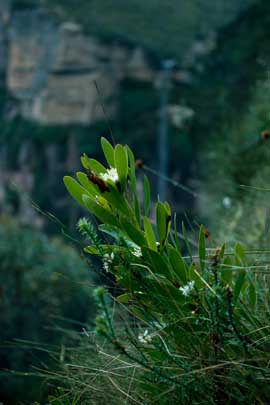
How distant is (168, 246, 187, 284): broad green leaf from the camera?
147 centimetres

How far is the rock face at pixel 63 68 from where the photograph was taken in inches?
970

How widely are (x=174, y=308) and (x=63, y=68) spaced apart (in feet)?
79.7

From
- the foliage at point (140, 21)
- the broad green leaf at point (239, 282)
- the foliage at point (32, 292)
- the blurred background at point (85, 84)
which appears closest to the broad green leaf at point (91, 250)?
the broad green leaf at point (239, 282)

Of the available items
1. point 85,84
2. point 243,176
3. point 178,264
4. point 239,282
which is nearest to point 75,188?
point 178,264

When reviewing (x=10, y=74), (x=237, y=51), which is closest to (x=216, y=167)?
(x=237, y=51)

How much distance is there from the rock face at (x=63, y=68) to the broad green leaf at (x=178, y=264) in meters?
23.0

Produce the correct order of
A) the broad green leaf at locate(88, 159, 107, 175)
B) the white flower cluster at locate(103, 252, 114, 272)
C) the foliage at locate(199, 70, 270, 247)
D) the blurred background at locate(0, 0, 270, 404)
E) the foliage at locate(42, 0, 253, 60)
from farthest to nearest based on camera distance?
the foliage at locate(42, 0, 253, 60), the blurred background at locate(0, 0, 270, 404), the foliage at locate(199, 70, 270, 247), the broad green leaf at locate(88, 159, 107, 175), the white flower cluster at locate(103, 252, 114, 272)

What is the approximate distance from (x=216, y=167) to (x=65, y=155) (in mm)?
17420

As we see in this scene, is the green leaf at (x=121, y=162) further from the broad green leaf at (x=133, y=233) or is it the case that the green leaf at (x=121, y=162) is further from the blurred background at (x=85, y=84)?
the blurred background at (x=85, y=84)

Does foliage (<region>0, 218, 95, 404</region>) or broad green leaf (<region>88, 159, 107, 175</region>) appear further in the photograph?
foliage (<region>0, 218, 95, 404</region>)

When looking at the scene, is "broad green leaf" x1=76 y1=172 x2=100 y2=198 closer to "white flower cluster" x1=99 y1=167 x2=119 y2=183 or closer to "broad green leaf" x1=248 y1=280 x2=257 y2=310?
"white flower cluster" x1=99 y1=167 x2=119 y2=183

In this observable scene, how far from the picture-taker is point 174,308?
1457 millimetres

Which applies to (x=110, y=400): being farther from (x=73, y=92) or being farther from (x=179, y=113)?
(x=73, y=92)

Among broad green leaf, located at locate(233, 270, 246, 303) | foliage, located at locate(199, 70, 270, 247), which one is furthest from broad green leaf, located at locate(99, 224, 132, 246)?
foliage, located at locate(199, 70, 270, 247)
